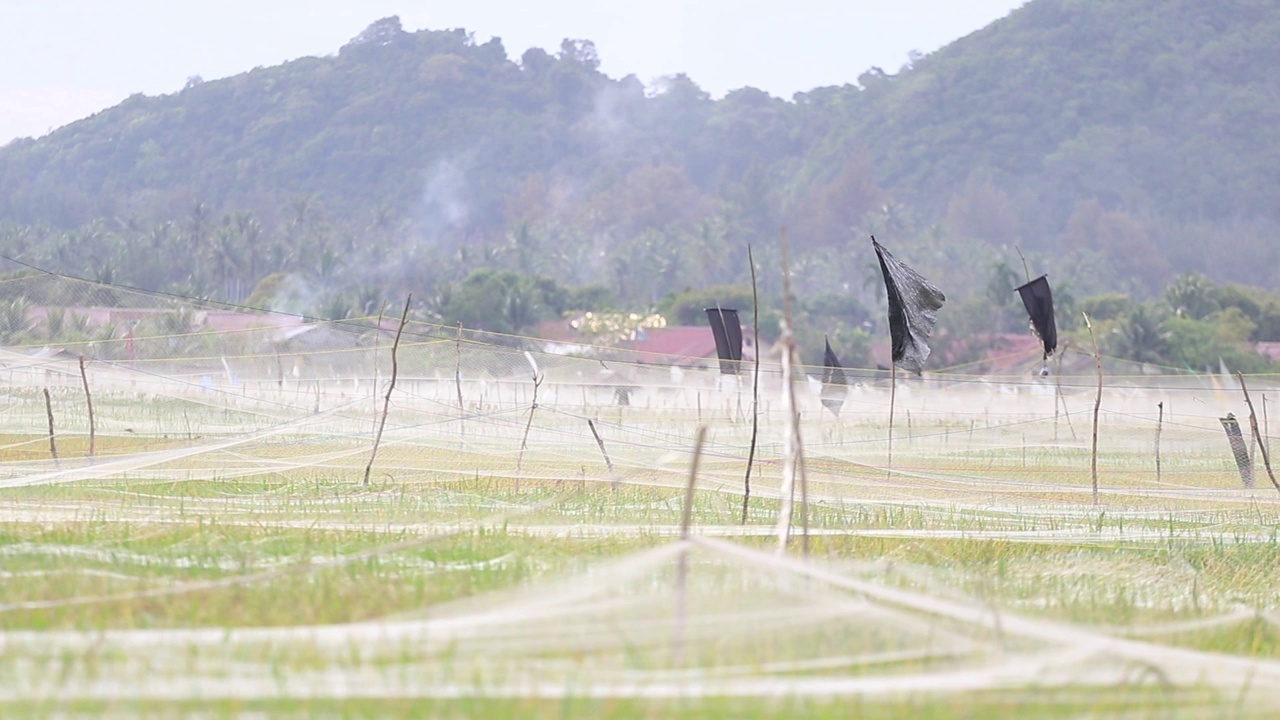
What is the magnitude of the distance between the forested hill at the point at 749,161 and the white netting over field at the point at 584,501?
9162cm

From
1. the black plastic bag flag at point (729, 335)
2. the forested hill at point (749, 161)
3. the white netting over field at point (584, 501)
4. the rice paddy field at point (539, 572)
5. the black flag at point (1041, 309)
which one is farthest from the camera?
the forested hill at point (749, 161)

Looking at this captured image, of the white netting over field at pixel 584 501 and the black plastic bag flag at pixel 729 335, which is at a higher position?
the black plastic bag flag at pixel 729 335

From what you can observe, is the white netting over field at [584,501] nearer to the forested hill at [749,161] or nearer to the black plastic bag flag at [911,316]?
the black plastic bag flag at [911,316]

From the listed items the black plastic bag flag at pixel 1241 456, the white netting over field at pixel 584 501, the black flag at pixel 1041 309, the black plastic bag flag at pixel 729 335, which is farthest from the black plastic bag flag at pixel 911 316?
the black plastic bag flag at pixel 729 335

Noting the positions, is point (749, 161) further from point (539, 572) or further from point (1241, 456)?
point (539, 572)

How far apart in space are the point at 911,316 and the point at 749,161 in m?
174

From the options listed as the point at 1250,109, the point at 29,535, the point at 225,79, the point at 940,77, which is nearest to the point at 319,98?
the point at 225,79

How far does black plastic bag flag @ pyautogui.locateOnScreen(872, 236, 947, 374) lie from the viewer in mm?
11688

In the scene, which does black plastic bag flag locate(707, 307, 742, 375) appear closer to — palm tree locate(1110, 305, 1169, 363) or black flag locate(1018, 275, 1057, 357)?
black flag locate(1018, 275, 1057, 357)

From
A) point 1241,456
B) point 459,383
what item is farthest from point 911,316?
point 459,383

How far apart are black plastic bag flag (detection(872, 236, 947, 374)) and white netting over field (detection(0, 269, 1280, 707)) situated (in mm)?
1261

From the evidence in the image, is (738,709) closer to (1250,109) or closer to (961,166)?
(961,166)

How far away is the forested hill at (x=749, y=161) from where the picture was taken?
131m

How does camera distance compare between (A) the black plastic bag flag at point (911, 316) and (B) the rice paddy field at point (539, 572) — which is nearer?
(B) the rice paddy field at point (539, 572)
